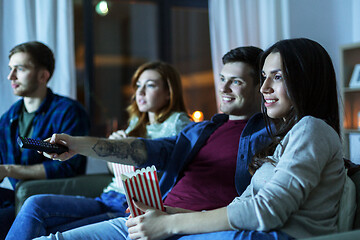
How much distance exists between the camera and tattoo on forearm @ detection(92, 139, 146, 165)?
1514mm

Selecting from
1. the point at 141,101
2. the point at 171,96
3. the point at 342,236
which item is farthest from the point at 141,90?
the point at 342,236

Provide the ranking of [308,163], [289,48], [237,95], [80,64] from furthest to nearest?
[80,64], [237,95], [289,48], [308,163]

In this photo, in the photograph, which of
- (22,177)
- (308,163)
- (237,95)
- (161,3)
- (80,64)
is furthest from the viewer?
(80,64)

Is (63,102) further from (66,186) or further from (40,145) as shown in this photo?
(40,145)

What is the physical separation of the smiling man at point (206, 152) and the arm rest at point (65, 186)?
24 centimetres

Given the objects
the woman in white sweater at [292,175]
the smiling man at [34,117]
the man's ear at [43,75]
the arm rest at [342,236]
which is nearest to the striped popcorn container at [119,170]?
the smiling man at [34,117]

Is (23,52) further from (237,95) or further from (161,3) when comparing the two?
(161,3)

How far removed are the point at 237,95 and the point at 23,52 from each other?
127 centimetres

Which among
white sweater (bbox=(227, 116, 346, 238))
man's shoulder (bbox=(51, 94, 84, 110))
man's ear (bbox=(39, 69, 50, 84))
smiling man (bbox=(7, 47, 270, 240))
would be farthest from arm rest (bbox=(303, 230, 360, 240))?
man's ear (bbox=(39, 69, 50, 84))

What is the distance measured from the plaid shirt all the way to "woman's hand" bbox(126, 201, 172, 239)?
3.47ft

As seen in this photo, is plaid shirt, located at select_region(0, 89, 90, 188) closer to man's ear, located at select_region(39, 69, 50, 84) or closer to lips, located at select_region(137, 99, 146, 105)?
man's ear, located at select_region(39, 69, 50, 84)

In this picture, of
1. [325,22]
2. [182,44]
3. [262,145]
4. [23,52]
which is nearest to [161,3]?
[182,44]

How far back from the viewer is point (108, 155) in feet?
5.00

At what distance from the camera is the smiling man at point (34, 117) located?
6.82 feet
